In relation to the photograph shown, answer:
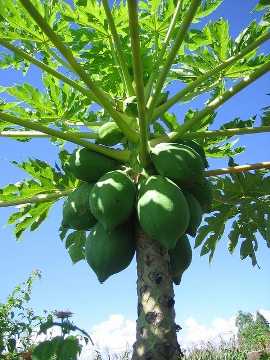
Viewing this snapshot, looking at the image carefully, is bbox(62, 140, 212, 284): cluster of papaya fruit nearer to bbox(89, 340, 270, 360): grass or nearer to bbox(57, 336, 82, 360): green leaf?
bbox(57, 336, 82, 360): green leaf

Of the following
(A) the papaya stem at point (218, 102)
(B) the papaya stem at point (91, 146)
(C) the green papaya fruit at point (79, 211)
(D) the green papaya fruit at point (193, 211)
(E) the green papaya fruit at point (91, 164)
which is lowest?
(D) the green papaya fruit at point (193, 211)

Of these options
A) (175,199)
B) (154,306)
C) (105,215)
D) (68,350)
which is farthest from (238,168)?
(68,350)

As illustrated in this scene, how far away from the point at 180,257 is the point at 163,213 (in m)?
0.39

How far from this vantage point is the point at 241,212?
312 cm

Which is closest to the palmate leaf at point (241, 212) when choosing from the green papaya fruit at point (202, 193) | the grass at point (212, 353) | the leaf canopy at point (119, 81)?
the leaf canopy at point (119, 81)

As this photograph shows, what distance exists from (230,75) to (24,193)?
1.66 meters

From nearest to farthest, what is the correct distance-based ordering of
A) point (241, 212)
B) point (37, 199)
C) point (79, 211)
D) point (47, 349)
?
1. point (79, 211)
2. point (47, 349)
3. point (37, 199)
4. point (241, 212)

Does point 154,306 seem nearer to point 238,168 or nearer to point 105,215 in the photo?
point 105,215

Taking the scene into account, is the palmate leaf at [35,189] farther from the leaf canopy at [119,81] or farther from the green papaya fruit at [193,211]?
the green papaya fruit at [193,211]

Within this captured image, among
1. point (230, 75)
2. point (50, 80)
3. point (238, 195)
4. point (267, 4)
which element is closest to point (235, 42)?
point (230, 75)

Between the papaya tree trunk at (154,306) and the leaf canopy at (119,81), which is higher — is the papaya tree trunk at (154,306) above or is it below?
below

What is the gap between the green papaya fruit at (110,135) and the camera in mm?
2168

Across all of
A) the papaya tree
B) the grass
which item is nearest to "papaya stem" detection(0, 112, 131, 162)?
the papaya tree

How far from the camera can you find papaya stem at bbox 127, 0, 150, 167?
1.36m
